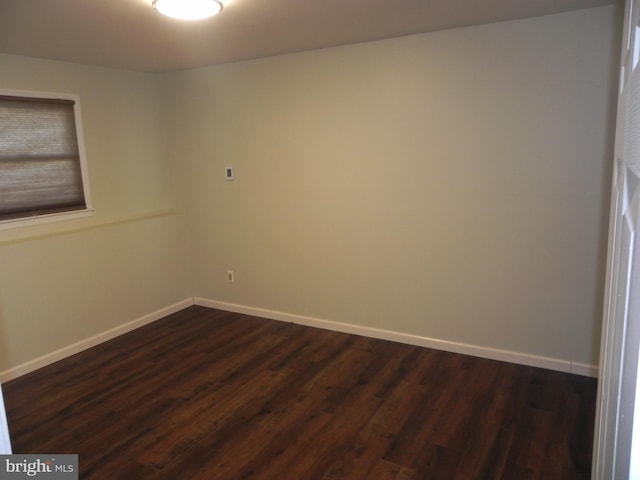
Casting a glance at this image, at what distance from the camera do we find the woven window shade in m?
3.13

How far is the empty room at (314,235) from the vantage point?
2418 mm

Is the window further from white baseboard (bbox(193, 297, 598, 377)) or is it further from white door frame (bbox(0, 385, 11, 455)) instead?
white door frame (bbox(0, 385, 11, 455))

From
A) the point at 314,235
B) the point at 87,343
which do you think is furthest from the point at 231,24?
the point at 87,343

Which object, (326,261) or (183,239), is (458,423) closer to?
(326,261)

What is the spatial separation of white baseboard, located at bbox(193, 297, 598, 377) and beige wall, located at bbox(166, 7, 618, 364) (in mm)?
53

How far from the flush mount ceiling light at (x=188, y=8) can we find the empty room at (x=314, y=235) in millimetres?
87

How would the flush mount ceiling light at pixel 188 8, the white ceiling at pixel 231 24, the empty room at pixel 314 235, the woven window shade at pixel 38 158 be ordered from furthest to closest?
the woven window shade at pixel 38 158, the empty room at pixel 314 235, the white ceiling at pixel 231 24, the flush mount ceiling light at pixel 188 8

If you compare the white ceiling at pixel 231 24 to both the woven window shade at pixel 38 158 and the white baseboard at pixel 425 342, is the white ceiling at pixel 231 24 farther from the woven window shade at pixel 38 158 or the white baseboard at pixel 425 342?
the white baseboard at pixel 425 342

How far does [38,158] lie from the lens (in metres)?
3.30

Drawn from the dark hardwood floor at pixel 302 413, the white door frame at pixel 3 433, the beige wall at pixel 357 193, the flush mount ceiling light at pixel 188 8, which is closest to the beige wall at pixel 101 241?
the beige wall at pixel 357 193

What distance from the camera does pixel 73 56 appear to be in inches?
128

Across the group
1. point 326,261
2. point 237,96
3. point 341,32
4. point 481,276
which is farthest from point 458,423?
point 237,96
